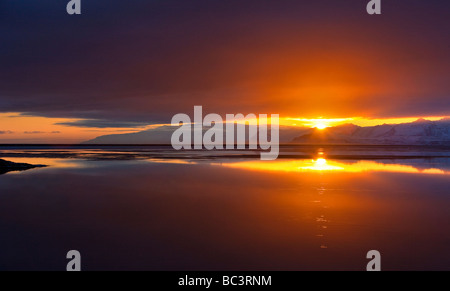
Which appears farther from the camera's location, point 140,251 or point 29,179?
point 29,179

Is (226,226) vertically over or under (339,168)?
under

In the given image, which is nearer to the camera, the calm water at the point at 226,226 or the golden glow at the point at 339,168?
the calm water at the point at 226,226

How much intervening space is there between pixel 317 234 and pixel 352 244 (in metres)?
1.27

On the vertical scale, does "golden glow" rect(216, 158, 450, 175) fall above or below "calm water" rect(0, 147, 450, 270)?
above

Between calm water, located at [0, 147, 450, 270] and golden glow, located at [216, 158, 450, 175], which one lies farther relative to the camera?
golden glow, located at [216, 158, 450, 175]

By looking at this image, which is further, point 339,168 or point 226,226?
point 339,168

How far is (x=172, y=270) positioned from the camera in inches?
359

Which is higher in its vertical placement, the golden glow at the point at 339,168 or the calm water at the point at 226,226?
the golden glow at the point at 339,168

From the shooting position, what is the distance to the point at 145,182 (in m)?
25.1
